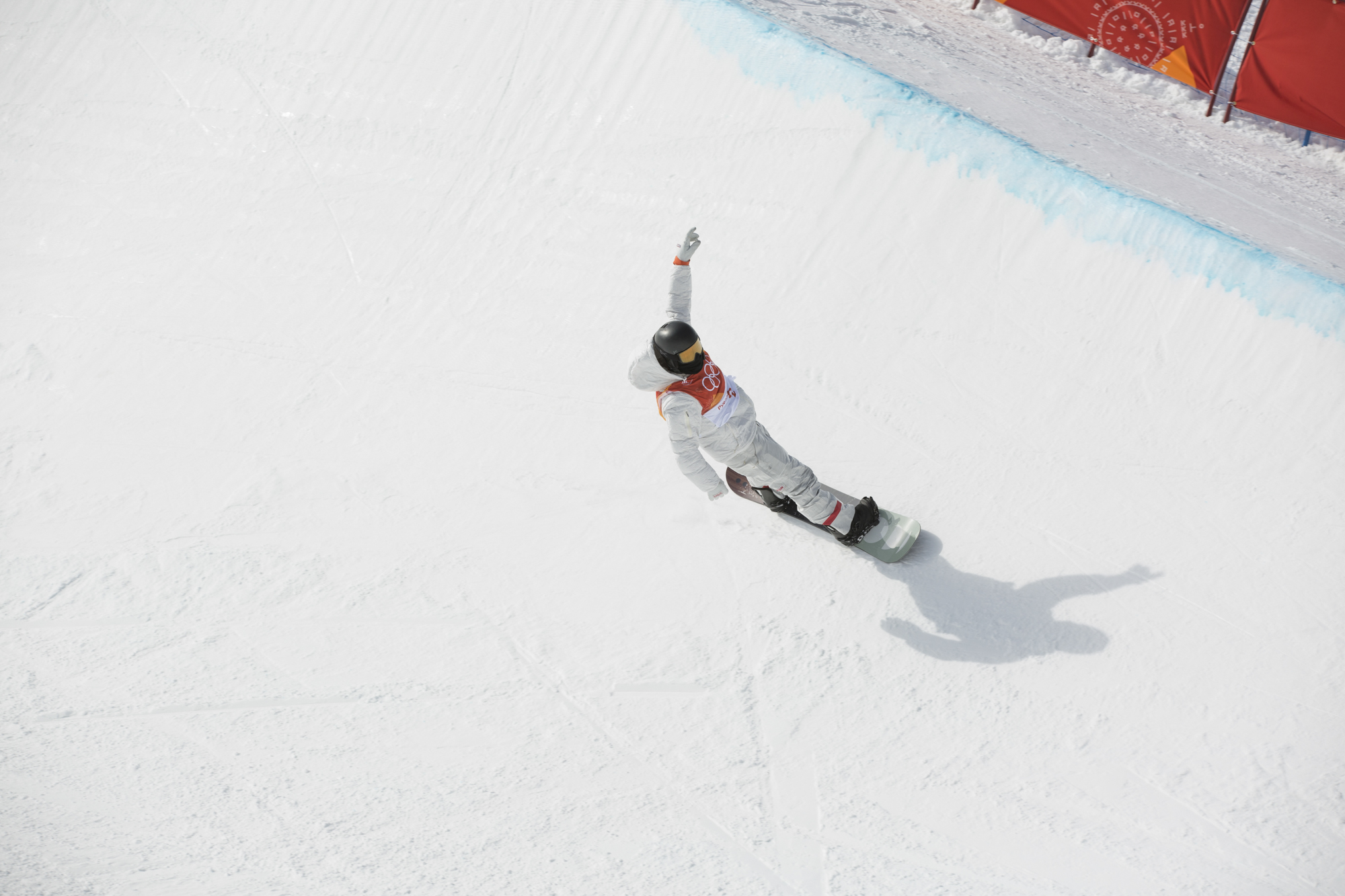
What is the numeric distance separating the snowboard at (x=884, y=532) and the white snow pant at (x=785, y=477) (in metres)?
0.13

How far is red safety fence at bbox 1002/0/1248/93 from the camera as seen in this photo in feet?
20.5

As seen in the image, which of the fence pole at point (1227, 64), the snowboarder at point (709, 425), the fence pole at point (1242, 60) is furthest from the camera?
the fence pole at point (1227, 64)

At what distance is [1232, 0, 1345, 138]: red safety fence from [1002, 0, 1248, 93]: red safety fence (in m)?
0.19

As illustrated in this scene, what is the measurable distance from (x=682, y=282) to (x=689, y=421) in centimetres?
59

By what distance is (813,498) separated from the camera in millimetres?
3920

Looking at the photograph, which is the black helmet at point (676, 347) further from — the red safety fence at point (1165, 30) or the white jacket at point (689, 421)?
the red safety fence at point (1165, 30)

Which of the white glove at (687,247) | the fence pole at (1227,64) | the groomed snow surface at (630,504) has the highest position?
the fence pole at (1227,64)

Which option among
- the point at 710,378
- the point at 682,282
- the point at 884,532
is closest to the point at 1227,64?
the point at 884,532

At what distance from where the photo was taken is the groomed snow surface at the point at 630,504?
11.1 feet

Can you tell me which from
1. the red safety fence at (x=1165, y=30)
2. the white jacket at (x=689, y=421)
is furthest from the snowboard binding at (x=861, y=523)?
the red safety fence at (x=1165, y=30)

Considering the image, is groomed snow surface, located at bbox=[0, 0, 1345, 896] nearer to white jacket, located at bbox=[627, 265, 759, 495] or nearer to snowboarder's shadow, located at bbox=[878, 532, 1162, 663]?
snowboarder's shadow, located at bbox=[878, 532, 1162, 663]

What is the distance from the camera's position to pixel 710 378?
139 inches

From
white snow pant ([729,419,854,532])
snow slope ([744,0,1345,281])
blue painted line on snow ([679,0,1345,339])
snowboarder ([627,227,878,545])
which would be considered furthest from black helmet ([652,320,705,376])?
snow slope ([744,0,1345,281])

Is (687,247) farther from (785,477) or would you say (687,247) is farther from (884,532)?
(884,532)
